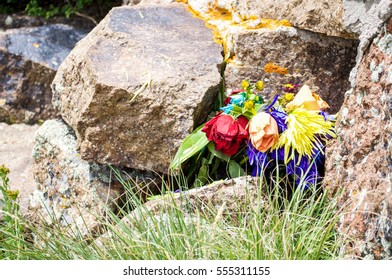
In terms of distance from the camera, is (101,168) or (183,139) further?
(101,168)

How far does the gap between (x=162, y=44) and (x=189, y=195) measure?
0.82 metres

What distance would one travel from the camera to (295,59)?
3154 mm

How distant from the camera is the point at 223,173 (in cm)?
309

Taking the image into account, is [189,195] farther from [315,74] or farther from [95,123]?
[315,74]

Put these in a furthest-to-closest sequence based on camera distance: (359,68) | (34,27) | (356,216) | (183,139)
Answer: (34,27) < (183,139) < (359,68) < (356,216)

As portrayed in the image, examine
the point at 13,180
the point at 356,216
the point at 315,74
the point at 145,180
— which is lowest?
the point at 13,180

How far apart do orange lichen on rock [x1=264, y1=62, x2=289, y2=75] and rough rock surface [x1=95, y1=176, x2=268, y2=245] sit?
24.0 inches

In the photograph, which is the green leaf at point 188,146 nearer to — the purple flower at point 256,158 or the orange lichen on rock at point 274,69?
the purple flower at point 256,158

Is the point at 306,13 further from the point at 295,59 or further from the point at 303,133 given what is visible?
the point at 303,133

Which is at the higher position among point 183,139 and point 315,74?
point 315,74

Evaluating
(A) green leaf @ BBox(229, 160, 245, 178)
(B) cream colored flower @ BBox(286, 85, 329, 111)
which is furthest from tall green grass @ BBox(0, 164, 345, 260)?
(B) cream colored flower @ BBox(286, 85, 329, 111)

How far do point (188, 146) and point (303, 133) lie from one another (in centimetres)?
48

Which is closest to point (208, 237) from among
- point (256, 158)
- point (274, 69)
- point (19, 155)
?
point (256, 158)
